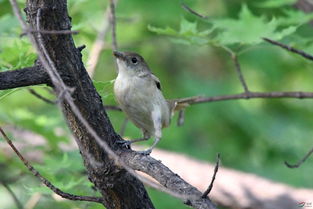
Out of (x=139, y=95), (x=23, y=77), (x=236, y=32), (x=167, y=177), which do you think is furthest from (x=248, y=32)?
(x=23, y=77)

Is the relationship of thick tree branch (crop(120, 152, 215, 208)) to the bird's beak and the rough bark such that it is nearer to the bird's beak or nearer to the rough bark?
the rough bark

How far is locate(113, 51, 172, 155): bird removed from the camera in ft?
12.8

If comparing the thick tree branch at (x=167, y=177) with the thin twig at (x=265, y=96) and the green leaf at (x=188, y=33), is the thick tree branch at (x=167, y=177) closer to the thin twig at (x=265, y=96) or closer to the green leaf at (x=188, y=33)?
the green leaf at (x=188, y=33)

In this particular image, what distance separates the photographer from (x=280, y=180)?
6207 millimetres

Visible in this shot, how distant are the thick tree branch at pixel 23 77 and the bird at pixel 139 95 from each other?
1.51m

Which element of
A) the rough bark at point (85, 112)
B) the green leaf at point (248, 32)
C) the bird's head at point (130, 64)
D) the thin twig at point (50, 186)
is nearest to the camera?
the rough bark at point (85, 112)

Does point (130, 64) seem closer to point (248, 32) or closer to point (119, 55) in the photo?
point (119, 55)

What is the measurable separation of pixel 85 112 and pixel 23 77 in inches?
13.7

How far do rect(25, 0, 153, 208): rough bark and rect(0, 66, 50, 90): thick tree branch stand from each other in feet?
0.29

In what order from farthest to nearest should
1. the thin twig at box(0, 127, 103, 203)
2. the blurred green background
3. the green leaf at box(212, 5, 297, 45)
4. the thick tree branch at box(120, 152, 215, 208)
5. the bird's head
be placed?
the blurred green background → the bird's head → the green leaf at box(212, 5, 297, 45) → the thin twig at box(0, 127, 103, 203) → the thick tree branch at box(120, 152, 215, 208)

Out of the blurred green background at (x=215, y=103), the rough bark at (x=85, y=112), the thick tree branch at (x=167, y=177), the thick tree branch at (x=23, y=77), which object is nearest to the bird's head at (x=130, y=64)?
the blurred green background at (x=215, y=103)

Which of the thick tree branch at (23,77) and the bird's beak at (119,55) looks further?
the bird's beak at (119,55)

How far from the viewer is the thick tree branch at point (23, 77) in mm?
2273

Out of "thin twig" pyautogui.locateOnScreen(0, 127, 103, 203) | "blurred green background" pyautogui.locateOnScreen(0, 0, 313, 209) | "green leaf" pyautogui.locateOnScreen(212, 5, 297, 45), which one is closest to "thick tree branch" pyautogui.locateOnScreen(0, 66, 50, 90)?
"thin twig" pyautogui.locateOnScreen(0, 127, 103, 203)
